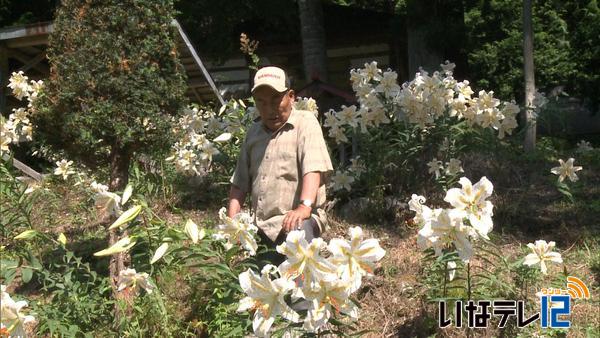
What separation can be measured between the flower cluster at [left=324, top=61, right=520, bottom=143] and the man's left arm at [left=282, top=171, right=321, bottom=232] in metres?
1.69

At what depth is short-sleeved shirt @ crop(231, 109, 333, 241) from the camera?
2.88 meters

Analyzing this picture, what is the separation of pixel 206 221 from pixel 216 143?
0.59 m

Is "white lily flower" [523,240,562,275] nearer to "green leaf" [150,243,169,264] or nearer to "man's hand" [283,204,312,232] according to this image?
"man's hand" [283,204,312,232]

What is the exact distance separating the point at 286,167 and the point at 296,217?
0.33m

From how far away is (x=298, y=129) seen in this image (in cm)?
298

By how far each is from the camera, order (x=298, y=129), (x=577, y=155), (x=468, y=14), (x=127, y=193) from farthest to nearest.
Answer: (x=468, y=14) → (x=577, y=155) → (x=298, y=129) → (x=127, y=193)

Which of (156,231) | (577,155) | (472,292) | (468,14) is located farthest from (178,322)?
(468,14)

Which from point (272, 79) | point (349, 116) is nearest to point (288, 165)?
point (272, 79)

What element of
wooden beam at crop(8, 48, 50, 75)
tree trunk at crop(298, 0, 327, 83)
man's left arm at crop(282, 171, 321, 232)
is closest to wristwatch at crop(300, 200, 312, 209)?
man's left arm at crop(282, 171, 321, 232)

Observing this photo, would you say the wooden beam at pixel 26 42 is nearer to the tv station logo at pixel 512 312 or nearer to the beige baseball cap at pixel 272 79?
the beige baseball cap at pixel 272 79

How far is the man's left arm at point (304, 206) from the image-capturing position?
2.68 metres

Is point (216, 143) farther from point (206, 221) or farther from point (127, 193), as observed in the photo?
point (127, 193)

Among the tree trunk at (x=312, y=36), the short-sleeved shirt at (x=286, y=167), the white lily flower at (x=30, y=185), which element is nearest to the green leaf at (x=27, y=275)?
the white lily flower at (x=30, y=185)

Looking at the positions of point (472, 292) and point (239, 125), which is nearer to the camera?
point (472, 292)
